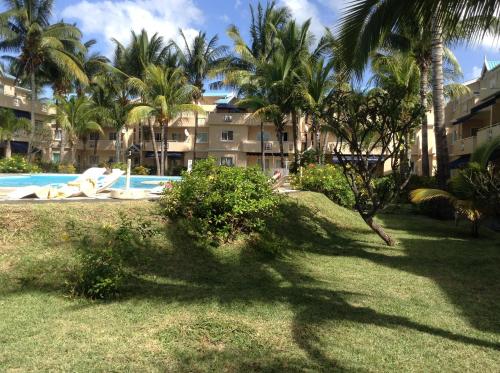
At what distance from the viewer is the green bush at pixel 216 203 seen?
347 inches

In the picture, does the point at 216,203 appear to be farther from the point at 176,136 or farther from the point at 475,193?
the point at 176,136

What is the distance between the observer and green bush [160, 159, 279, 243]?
8.82m

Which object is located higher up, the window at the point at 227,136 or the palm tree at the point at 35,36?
the palm tree at the point at 35,36

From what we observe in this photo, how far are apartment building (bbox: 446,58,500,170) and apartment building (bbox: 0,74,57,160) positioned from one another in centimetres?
3058

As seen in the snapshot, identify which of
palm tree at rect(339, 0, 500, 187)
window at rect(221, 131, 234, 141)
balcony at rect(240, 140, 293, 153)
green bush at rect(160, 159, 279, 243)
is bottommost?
green bush at rect(160, 159, 279, 243)

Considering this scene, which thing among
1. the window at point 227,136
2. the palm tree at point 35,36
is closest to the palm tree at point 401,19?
the palm tree at point 35,36

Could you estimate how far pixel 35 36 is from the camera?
3186 cm

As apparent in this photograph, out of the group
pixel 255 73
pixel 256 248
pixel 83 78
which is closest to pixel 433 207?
pixel 256 248

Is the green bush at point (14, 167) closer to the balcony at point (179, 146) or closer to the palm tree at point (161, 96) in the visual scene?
the palm tree at point (161, 96)

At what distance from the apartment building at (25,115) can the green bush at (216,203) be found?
111 feet

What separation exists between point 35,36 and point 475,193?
29.6 m

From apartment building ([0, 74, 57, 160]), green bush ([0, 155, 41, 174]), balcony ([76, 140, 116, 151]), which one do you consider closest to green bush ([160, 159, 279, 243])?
green bush ([0, 155, 41, 174])

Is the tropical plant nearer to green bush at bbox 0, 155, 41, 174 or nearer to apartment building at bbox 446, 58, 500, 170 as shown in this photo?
apartment building at bbox 446, 58, 500, 170

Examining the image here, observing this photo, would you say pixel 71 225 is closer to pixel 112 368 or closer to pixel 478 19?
pixel 112 368
